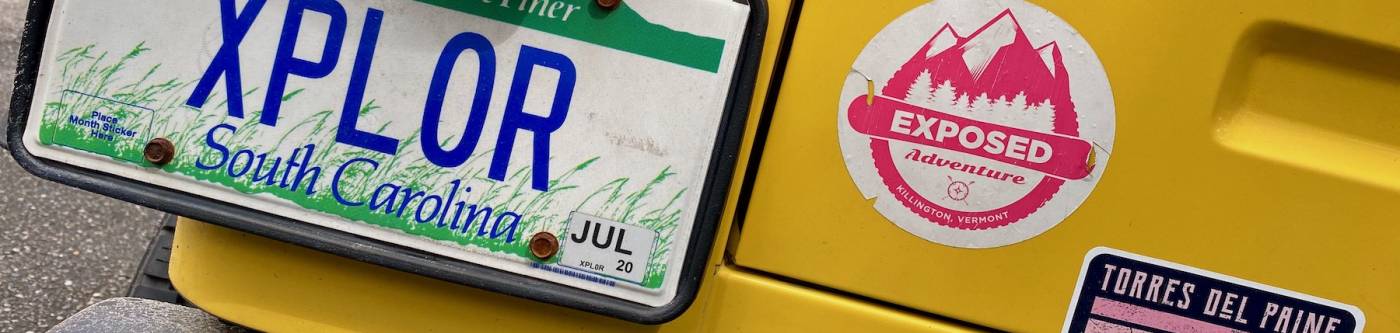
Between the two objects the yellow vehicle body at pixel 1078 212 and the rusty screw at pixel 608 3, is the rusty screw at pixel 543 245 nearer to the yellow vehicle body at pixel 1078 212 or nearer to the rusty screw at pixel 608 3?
the yellow vehicle body at pixel 1078 212

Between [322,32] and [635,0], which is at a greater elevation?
[635,0]

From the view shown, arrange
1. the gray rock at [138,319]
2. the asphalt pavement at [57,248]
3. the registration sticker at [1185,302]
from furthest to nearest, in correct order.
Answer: the asphalt pavement at [57,248], the gray rock at [138,319], the registration sticker at [1185,302]

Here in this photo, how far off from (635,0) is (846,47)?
0.73 feet

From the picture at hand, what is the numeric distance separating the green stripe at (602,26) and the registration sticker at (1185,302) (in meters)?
0.50

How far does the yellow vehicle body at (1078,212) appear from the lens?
1.27 m

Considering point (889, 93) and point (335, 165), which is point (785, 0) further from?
point (335, 165)

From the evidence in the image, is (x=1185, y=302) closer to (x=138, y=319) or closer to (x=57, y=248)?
(x=138, y=319)

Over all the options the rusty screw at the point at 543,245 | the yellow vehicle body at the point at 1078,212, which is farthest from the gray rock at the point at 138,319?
the rusty screw at the point at 543,245

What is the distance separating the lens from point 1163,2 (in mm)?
1255

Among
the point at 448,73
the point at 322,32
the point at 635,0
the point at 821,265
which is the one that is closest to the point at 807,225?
the point at 821,265

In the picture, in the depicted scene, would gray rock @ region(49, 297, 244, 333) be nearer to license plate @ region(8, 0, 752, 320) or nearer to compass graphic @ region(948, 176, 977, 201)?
license plate @ region(8, 0, 752, 320)

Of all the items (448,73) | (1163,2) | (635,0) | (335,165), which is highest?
(1163,2)

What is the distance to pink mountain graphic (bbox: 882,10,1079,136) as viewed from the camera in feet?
4.17

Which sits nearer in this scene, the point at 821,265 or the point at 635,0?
the point at 635,0
